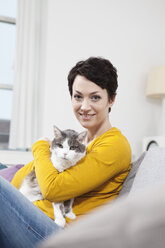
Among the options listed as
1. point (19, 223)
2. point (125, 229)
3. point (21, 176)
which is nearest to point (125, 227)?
point (125, 229)

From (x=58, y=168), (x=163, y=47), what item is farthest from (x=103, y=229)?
(x=163, y=47)

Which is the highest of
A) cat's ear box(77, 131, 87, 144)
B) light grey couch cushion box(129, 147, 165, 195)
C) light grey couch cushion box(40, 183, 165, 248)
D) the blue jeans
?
light grey couch cushion box(40, 183, 165, 248)

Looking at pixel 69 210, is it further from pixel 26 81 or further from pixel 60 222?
pixel 26 81

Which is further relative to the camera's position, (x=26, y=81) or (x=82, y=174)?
(x=26, y=81)

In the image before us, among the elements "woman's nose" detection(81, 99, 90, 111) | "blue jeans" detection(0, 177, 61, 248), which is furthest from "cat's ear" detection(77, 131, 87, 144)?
"blue jeans" detection(0, 177, 61, 248)

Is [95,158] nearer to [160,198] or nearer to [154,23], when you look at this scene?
[160,198]

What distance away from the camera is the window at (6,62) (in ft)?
11.6

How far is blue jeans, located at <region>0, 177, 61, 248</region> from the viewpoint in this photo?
2.54 ft

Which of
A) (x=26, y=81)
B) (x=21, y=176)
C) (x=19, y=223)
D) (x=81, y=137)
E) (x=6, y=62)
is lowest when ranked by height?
(x=21, y=176)

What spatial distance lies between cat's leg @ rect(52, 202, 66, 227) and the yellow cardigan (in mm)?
37

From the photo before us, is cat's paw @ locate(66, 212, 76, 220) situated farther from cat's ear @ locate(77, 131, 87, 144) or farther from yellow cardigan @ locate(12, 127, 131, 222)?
cat's ear @ locate(77, 131, 87, 144)

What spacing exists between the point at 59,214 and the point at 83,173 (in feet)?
0.65

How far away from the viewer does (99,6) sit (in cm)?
370

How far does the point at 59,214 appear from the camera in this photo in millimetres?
1054
